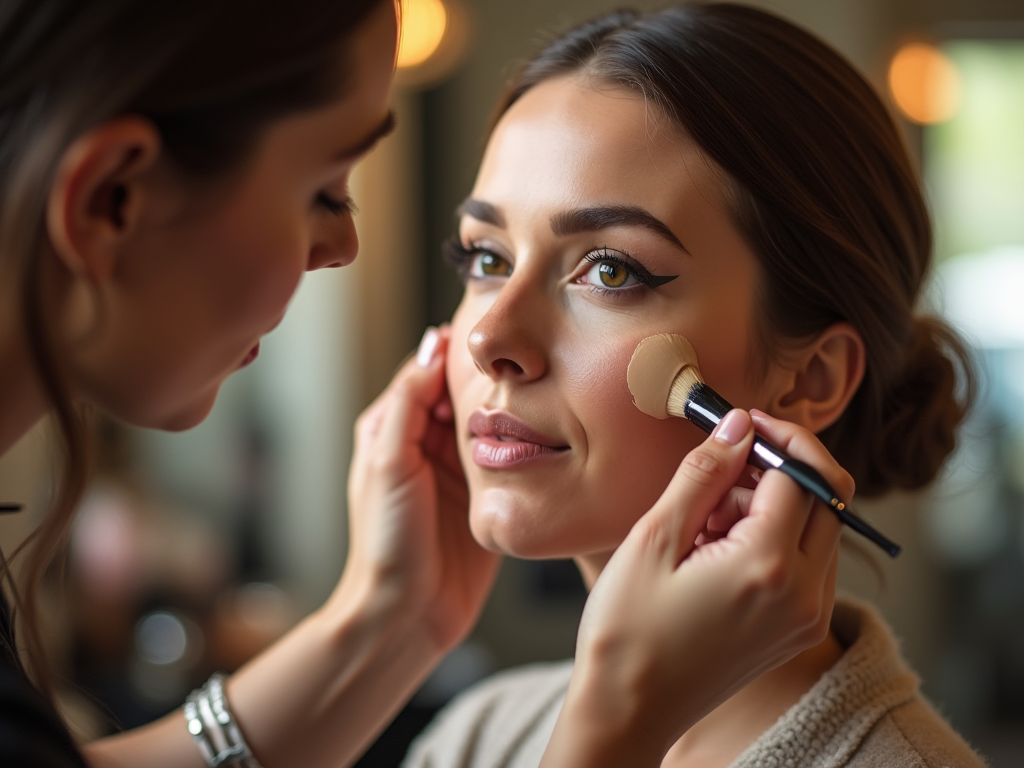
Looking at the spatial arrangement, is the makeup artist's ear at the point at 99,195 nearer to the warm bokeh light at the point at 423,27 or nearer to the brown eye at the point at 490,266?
the brown eye at the point at 490,266

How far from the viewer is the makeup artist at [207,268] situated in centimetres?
61

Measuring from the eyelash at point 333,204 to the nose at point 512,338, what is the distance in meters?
0.18

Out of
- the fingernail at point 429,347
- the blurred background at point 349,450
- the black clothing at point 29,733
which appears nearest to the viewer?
the black clothing at point 29,733

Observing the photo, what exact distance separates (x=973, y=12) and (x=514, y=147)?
2.80 meters

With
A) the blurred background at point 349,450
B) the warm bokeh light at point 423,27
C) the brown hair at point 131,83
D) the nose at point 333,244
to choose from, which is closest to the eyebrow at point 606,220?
the nose at point 333,244

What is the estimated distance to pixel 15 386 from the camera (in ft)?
2.23

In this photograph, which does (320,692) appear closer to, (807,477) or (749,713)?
(749,713)

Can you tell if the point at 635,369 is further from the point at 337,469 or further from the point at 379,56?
the point at 337,469

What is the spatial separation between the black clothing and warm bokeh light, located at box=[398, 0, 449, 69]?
1258mm

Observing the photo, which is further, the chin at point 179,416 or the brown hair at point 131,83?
the chin at point 179,416

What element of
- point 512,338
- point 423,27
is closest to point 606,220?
point 512,338

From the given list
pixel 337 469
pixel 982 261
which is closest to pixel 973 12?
pixel 982 261

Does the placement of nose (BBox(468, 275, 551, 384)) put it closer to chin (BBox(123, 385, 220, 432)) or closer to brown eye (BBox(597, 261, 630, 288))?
brown eye (BBox(597, 261, 630, 288))

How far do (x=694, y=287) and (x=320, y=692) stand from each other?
575 millimetres
